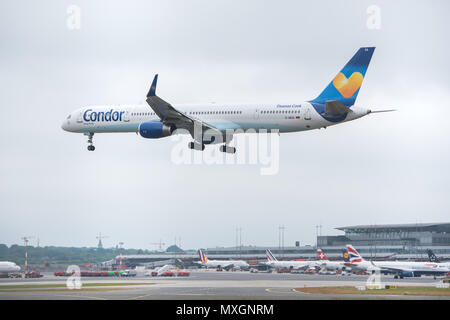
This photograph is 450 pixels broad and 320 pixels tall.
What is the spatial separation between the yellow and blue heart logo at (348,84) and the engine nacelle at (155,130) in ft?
58.2

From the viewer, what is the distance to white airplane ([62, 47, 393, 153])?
69.0m

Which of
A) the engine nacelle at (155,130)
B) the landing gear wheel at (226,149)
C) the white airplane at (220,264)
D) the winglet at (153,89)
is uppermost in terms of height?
the winglet at (153,89)

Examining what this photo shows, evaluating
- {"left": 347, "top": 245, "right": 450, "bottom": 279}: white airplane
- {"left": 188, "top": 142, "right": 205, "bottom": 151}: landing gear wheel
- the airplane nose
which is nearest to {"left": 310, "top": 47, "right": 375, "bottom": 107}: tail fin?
{"left": 188, "top": 142, "right": 205, "bottom": 151}: landing gear wheel

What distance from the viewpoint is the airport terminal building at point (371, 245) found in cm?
16288

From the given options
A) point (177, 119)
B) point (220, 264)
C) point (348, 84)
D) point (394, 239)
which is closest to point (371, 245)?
point (394, 239)

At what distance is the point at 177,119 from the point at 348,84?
58.5 ft

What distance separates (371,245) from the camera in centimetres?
17312

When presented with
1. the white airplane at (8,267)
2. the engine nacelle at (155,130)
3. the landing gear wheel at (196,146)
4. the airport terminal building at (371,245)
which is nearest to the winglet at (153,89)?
the engine nacelle at (155,130)

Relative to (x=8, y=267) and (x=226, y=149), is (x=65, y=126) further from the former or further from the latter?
(x=8, y=267)

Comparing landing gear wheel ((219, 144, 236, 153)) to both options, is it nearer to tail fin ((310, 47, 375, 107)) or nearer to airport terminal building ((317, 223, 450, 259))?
tail fin ((310, 47, 375, 107))

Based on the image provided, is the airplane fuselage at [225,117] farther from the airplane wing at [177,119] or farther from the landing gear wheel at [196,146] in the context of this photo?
the landing gear wheel at [196,146]

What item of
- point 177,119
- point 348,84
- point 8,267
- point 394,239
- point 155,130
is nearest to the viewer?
point 348,84

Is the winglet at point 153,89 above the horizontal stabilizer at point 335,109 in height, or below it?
above

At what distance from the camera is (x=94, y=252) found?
110 meters
